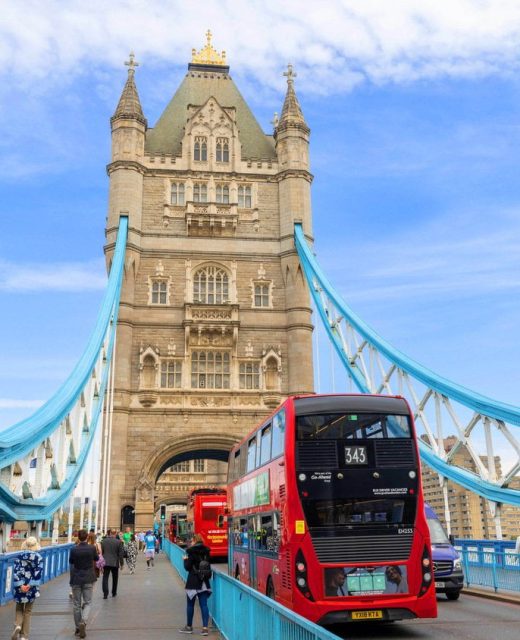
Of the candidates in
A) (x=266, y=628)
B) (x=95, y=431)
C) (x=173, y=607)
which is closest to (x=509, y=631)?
(x=266, y=628)

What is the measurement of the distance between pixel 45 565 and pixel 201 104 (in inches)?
1201

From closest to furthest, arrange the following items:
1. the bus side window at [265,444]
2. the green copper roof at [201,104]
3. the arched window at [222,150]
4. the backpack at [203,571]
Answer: the backpack at [203,571]
the bus side window at [265,444]
the arched window at [222,150]
the green copper roof at [201,104]

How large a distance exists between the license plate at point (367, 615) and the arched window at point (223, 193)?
1256 inches

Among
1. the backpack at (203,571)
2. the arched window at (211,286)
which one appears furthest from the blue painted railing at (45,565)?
the arched window at (211,286)

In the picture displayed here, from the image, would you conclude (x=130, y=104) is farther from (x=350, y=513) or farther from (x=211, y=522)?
(x=350, y=513)

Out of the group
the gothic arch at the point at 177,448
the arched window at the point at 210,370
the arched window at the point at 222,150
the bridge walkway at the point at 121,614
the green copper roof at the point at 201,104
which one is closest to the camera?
the bridge walkway at the point at 121,614

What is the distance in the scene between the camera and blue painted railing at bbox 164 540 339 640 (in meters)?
5.33

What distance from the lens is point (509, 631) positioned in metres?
9.84

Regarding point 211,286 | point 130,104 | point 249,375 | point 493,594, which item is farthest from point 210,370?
point 493,594

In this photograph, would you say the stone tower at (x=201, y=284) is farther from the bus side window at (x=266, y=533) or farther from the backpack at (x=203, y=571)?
the backpack at (x=203, y=571)

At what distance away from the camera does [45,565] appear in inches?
736

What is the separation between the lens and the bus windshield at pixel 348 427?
10.3 m

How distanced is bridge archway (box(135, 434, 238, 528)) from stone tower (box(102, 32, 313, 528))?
Answer: 7 centimetres

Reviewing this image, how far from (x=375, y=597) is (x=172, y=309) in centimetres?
2806
